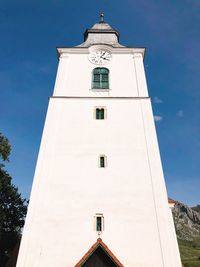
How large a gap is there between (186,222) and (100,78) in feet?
270

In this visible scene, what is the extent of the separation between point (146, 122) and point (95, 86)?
4284 millimetres

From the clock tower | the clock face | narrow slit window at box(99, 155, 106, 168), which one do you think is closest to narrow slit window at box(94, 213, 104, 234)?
the clock tower

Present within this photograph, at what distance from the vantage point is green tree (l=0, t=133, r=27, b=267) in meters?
18.8

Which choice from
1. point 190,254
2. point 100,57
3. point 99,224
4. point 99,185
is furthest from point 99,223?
point 190,254

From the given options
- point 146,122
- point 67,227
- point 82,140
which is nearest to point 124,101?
point 146,122

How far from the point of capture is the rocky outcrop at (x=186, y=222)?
78.7 meters

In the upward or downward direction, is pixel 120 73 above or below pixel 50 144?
above

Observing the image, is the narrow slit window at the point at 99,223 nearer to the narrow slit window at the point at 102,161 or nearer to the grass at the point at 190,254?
the narrow slit window at the point at 102,161

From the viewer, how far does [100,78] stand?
16.7m

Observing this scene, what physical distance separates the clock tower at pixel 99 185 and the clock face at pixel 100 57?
225 cm

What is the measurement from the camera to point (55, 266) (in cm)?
985

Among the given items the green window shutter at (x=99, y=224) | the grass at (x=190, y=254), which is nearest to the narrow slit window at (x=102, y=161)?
the green window shutter at (x=99, y=224)

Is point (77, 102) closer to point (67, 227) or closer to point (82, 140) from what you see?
point (82, 140)

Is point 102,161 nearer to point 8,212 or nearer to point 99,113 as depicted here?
point 99,113
